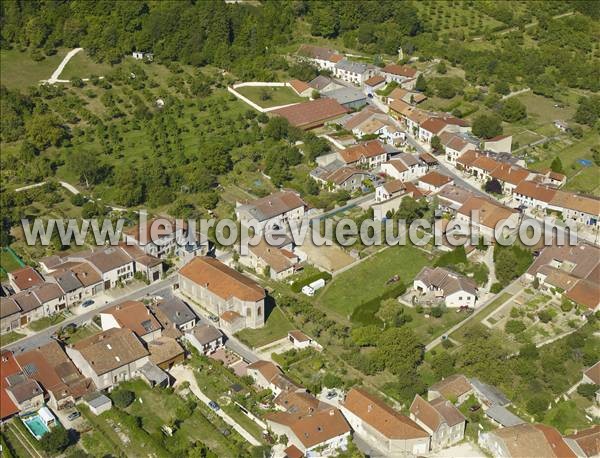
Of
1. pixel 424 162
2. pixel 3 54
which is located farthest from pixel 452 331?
pixel 3 54

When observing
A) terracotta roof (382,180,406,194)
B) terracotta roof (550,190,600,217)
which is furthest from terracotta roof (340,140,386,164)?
terracotta roof (550,190,600,217)

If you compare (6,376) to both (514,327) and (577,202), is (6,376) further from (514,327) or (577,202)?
(577,202)

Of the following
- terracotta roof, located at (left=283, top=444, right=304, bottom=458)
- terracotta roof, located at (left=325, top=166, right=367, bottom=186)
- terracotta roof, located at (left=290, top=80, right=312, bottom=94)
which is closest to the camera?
terracotta roof, located at (left=283, top=444, right=304, bottom=458)

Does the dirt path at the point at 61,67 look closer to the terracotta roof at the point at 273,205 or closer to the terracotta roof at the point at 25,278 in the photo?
the terracotta roof at the point at 273,205

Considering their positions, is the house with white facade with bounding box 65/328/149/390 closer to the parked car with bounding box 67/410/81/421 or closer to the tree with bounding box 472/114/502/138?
the parked car with bounding box 67/410/81/421

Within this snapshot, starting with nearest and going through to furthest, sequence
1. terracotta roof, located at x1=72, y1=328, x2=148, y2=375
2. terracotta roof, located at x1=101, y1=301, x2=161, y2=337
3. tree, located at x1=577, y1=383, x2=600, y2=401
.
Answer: tree, located at x1=577, y1=383, x2=600, y2=401 < terracotta roof, located at x1=72, y1=328, x2=148, y2=375 < terracotta roof, located at x1=101, y1=301, x2=161, y2=337

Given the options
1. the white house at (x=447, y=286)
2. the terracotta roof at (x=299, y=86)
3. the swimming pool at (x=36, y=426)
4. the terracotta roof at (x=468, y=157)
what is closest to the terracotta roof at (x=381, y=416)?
the white house at (x=447, y=286)

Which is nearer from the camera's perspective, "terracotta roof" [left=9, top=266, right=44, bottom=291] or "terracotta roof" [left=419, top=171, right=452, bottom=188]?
"terracotta roof" [left=9, top=266, right=44, bottom=291]

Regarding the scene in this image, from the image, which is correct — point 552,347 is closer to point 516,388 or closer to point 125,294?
point 516,388
